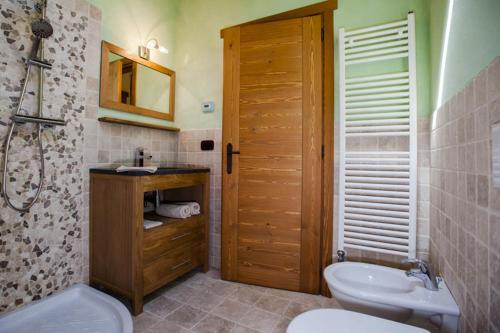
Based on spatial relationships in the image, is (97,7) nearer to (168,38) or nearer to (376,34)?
(168,38)

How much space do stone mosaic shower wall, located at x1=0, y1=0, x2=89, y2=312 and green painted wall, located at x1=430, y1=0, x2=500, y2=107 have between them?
7.00 feet

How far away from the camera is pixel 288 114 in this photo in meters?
1.78

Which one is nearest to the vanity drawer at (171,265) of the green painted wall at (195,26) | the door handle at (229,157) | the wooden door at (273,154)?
the wooden door at (273,154)

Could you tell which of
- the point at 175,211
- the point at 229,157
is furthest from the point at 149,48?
the point at 175,211

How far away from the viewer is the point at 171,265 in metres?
1.71

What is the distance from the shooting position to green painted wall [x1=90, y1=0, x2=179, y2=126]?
1802 millimetres

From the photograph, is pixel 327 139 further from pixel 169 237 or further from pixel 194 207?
pixel 169 237

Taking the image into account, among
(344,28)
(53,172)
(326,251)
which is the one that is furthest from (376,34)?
(53,172)

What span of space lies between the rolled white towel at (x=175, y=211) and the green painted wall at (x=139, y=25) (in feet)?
2.69

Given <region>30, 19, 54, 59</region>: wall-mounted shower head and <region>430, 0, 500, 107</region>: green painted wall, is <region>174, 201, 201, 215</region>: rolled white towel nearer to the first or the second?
<region>30, 19, 54, 59</region>: wall-mounted shower head

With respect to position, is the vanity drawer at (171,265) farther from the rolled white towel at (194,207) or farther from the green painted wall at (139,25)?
the green painted wall at (139,25)

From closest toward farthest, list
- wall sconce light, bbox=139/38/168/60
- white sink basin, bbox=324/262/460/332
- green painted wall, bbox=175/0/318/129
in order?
white sink basin, bbox=324/262/460/332
wall sconce light, bbox=139/38/168/60
green painted wall, bbox=175/0/318/129

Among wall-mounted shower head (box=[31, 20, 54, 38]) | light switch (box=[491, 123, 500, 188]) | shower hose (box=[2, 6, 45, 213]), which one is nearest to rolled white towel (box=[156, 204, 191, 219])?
shower hose (box=[2, 6, 45, 213])

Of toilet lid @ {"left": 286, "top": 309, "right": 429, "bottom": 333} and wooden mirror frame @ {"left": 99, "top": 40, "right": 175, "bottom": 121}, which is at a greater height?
wooden mirror frame @ {"left": 99, "top": 40, "right": 175, "bottom": 121}
